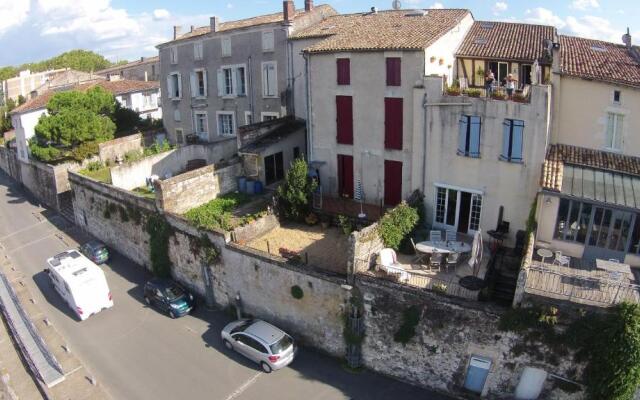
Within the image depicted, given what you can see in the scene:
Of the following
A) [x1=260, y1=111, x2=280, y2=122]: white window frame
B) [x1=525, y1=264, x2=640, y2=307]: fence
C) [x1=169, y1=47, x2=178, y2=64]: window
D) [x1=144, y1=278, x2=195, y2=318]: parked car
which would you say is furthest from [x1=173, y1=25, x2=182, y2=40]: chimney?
[x1=525, y1=264, x2=640, y2=307]: fence

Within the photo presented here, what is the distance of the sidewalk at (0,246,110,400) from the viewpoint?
68.0ft

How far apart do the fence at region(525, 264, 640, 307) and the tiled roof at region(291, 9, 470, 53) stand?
1187cm

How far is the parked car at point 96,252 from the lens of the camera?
3119cm

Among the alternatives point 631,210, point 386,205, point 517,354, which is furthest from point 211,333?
point 631,210

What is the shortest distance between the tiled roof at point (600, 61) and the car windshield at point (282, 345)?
16.8 meters

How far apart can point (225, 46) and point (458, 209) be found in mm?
23558

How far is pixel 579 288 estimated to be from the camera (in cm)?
1683

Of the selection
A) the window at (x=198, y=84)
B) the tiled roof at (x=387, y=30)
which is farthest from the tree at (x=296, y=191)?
the window at (x=198, y=84)

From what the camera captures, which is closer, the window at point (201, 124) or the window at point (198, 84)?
the window at point (198, 84)

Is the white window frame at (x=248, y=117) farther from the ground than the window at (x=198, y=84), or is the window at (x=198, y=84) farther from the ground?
the window at (x=198, y=84)

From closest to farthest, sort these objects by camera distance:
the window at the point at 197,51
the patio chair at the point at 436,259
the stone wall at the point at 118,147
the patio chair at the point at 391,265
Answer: the patio chair at the point at 391,265
the patio chair at the point at 436,259
the window at the point at 197,51
the stone wall at the point at 118,147

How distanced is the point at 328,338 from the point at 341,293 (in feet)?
Answer: 8.33

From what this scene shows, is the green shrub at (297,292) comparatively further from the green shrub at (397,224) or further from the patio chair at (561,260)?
the patio chair at (561,260)

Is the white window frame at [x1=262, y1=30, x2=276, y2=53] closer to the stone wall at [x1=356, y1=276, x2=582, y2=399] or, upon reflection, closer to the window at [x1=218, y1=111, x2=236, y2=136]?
the window at [x1=218, y1=111, x2=236, y2=136]
